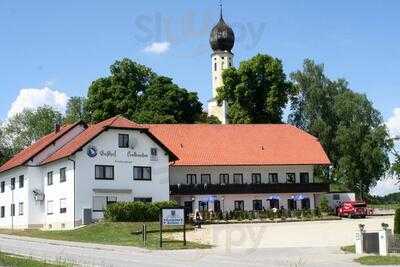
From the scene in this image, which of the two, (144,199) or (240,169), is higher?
(240,169)

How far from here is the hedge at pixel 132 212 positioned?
48094 millimetres

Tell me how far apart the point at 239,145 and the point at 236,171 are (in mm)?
3034

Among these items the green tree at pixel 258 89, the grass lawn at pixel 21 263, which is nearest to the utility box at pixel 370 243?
the grass lawn at pixel 21 263

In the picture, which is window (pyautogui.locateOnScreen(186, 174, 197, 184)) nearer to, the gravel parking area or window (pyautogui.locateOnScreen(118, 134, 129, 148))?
window (pyautogui.locateOnScreen(118, 134, 129, 148))

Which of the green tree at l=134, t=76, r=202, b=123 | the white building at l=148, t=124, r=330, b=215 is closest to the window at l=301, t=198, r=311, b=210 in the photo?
the white building at l=148, t=124, r=330, b=215

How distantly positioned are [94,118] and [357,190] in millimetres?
32394

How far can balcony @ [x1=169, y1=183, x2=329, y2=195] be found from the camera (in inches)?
2506

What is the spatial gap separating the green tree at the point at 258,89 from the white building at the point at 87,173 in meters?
23.8

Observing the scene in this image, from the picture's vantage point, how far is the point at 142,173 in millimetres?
56875

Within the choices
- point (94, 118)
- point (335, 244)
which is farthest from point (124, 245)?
point (94, 118)

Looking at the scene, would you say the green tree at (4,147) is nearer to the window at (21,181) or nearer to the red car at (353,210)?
the window at (21,181)

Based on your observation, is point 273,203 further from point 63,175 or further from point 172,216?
point 172,216

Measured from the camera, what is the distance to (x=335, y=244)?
111 ft

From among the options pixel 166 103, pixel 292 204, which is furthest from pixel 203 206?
pixel 166 103
